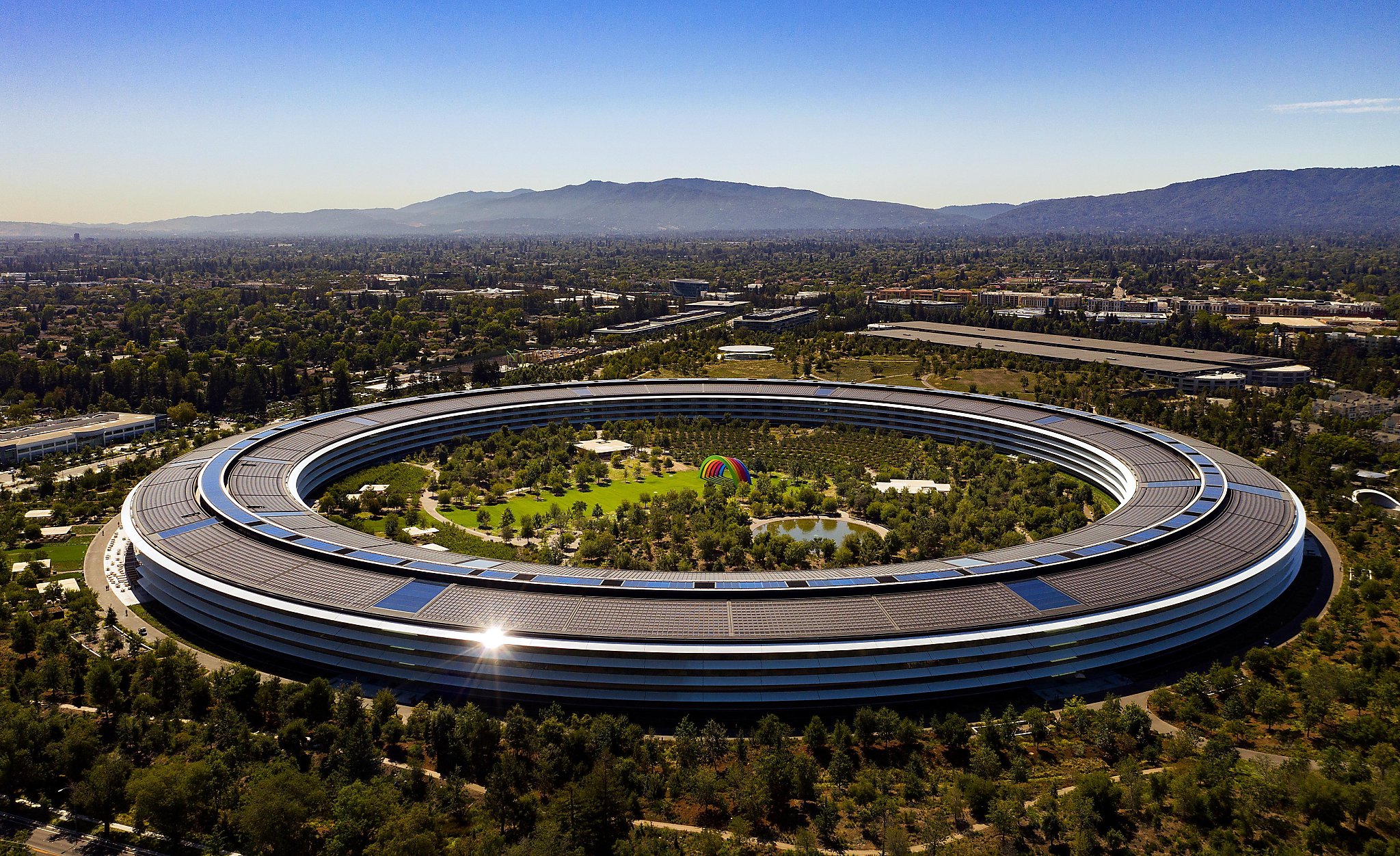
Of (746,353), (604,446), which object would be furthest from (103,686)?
(746,353)

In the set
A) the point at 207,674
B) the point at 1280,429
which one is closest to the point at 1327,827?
the point at 207,674

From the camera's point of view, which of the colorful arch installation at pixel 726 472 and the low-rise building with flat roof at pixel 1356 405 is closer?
the colorful arch installation at pixel 726 472

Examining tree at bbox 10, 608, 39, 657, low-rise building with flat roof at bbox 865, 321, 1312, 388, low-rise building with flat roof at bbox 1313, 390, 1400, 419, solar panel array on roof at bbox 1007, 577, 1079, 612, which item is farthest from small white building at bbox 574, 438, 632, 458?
low-rise building with flat roof at bbox 1313, 390, 1400, 419

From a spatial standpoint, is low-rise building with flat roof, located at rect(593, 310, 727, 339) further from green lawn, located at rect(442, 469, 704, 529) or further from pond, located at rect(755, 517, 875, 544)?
pond, located at rect(755, 517, 875, 544)

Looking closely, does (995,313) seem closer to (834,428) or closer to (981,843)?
(834,428)

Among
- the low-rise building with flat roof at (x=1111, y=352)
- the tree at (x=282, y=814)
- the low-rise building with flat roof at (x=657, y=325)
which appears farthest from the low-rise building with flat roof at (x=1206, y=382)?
the tree at (x=282, y=814)

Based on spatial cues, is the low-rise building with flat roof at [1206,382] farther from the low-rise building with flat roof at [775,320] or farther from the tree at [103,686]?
the tree at [103,686]
